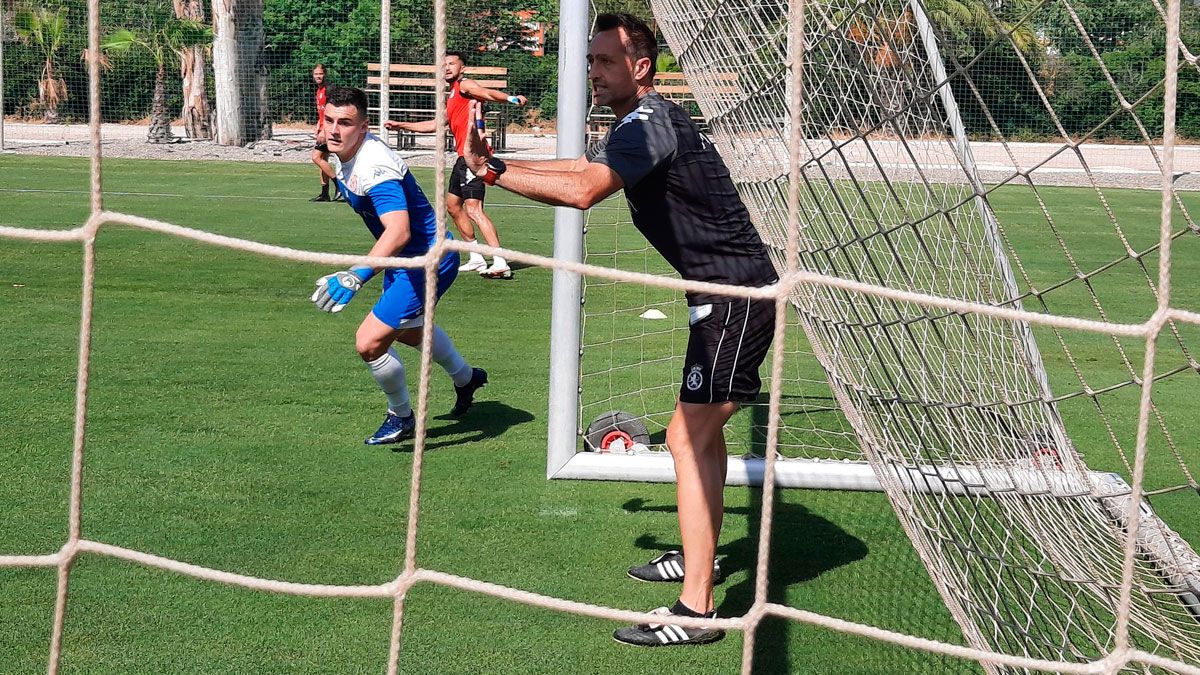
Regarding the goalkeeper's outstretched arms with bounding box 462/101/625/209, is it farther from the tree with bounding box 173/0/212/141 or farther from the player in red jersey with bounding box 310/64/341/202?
the tree with bounding box 173/0/212/141

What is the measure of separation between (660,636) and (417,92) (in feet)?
58.8

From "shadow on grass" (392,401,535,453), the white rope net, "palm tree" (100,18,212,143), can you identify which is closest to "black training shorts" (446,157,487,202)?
"shadow on grass" (392,401,535,453)

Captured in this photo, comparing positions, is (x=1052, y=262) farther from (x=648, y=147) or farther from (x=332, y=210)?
(x=648, y=147)

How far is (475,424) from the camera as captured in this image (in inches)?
232

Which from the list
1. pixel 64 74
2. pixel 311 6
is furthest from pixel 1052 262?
pixel 64 74

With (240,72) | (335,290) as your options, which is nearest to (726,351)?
(335,290)

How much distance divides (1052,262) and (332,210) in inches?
312

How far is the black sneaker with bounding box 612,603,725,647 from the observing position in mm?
3637

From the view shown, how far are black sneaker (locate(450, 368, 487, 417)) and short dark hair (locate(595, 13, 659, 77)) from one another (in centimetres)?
256

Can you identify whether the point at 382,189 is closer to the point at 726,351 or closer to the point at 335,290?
the point at 335,290

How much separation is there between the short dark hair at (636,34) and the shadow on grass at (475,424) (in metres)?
2.32

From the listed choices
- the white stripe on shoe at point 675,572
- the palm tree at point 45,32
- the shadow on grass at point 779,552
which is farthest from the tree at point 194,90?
the white stripe on shoe at point 675,572

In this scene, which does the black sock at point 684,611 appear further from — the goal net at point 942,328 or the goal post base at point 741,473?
the goal post base at point 741,473

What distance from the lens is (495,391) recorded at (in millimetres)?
6465
